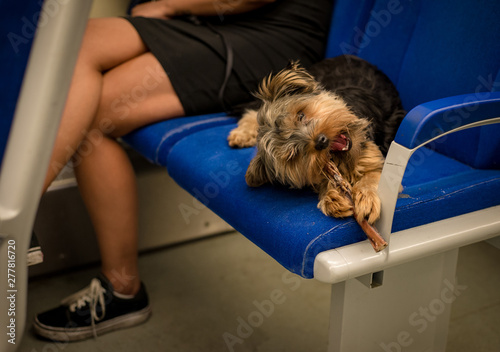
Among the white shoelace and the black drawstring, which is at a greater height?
the black drawstring

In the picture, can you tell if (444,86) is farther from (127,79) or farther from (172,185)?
(172,185)

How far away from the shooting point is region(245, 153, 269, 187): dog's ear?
4.39 feet

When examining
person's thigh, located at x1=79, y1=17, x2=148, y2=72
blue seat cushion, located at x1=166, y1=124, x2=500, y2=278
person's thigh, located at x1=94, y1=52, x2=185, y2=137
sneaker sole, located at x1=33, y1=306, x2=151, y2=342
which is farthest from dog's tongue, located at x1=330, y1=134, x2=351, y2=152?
sneaker sole, located at x1=33, y1=306, x2=151, y2=342

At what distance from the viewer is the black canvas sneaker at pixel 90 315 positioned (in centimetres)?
185

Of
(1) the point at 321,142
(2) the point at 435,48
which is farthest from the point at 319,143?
(2) the point at 435,48

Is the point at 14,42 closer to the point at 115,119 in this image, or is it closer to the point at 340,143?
the point at 340,143

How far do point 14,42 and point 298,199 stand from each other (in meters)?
0.81

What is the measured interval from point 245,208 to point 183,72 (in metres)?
0.74

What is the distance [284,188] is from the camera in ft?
4.44

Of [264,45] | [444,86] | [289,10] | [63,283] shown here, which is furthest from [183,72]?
[63,283]

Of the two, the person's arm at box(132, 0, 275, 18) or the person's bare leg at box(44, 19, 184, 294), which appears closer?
the person's bare leg at box(44, 19, 184, 294)

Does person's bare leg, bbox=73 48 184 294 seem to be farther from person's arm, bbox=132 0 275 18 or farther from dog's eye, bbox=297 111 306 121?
dog's eye, bbox=297 111 306 121

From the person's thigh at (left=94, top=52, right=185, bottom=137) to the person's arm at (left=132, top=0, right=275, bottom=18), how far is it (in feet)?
0.77

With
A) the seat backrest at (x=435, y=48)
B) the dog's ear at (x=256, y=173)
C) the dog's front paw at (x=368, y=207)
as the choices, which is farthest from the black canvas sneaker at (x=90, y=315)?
the seat backrest at (x=435, y=48)
